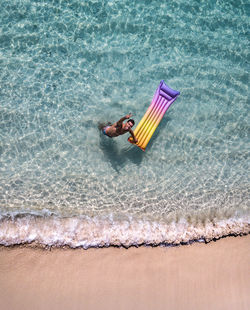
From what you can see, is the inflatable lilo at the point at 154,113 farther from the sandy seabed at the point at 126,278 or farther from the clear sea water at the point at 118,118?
the sandy seabed at the point at 126,278

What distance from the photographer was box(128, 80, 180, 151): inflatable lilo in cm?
576

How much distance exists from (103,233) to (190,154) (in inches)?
91.5

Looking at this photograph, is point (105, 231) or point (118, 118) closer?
point (105, 231)

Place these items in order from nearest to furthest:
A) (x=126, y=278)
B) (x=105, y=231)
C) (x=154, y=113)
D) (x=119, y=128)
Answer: (x=126, y=278) < (x=105, y=231) < (x=119, y=128) < (x=154, y=113)

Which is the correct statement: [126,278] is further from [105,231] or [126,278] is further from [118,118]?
[118,118]

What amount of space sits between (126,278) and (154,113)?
3072 millimetres

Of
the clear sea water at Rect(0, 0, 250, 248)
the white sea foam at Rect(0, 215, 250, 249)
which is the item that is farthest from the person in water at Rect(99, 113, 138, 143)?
the white sea foam at Rect(0, 215, 250, 249)

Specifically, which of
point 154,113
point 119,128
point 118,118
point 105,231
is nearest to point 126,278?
point 105,231

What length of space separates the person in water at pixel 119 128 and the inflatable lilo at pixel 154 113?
0.22 meters

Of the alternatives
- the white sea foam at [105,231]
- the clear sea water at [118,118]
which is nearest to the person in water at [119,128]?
the clear sea water at [118,118]

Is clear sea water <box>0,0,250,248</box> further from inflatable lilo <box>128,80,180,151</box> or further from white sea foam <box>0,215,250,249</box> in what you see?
inflatable lilo <box>128,80,180,151</box>

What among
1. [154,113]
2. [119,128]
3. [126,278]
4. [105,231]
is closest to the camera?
[126,278]

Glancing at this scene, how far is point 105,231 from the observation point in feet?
17.1

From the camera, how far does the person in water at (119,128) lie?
5273 millimetres
